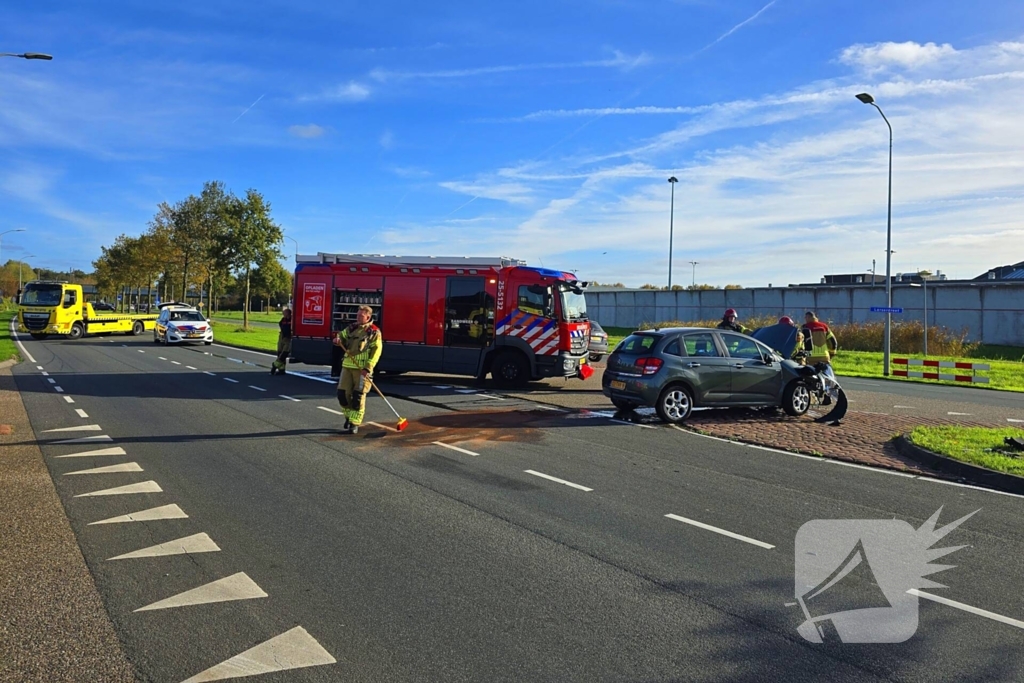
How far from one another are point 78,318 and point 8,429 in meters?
32.9

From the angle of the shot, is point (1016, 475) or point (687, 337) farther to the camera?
point (687, 337)

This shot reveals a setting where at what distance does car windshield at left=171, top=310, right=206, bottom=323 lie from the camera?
119 ft

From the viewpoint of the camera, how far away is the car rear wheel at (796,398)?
13.8m

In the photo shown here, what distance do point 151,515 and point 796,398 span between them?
419 inches

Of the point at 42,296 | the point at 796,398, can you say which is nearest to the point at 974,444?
the point at 796,398

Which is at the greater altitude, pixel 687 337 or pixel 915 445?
pixel 687 337

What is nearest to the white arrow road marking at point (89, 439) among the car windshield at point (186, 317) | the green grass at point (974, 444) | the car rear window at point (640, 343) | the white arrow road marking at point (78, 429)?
the white arrow road marking at point (78, 429)

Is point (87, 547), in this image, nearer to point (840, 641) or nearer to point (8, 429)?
point (840, 641)

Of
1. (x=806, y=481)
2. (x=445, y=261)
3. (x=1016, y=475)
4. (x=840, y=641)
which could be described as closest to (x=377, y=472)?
(x=806, y=481)

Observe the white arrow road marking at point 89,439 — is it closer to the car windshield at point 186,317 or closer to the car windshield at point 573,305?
the car windshield at point 573,305

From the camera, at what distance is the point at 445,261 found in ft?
61.9

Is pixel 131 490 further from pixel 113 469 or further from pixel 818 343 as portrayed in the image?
pixel 818 343

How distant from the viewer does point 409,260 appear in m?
19.2

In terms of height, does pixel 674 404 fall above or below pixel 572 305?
below
